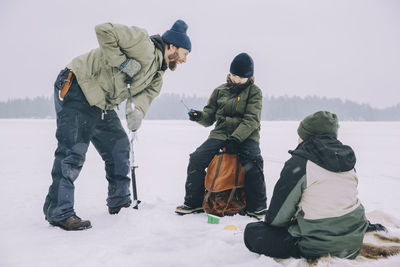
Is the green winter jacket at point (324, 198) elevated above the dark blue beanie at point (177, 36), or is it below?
below

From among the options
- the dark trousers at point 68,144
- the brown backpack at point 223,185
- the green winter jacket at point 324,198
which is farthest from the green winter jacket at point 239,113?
the green winter jacket at point 324,198

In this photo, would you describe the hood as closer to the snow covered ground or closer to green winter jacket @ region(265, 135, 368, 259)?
green winter jacket @ region(265, 135, 368, 259)

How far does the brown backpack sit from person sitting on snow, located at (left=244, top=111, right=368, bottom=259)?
1.31 m

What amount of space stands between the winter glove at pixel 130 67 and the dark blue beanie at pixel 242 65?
→ 1291mm

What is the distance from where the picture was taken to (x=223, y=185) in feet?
11.8

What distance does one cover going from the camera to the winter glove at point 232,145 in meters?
3.70

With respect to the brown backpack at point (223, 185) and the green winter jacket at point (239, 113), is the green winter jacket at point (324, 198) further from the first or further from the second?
the green winter jacket at point (239, 113)

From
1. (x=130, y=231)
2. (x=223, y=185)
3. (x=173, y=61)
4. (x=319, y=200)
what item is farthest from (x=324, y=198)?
(x=173, y=61)

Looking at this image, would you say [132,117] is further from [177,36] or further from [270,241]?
[270,241]

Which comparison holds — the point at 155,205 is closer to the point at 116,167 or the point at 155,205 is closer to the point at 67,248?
the point at 116,167

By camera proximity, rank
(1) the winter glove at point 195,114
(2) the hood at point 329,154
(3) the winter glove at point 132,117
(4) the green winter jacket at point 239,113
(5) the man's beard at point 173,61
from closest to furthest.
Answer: (2) the hood at point 329,154
(3) the winter glove at point 132,117
(5) the man's beard at point 173,61
(4) the green winter jacket at point 239,113
(1) the winter glove at point 195,114

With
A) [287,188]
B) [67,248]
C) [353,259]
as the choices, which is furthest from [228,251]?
[67,248]

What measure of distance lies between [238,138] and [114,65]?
1575 mm

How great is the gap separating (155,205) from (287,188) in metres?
2.19
